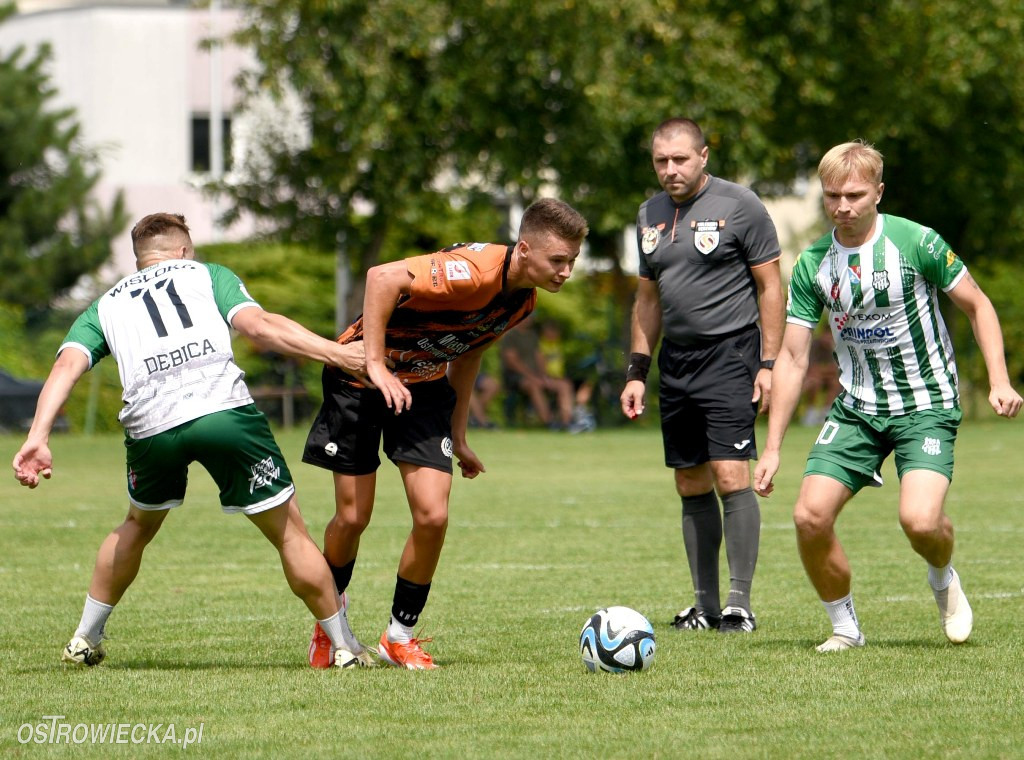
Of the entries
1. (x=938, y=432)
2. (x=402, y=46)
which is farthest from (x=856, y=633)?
(x=402, y=46)

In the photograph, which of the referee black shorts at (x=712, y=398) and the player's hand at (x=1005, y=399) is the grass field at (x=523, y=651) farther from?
the player's hand at (x=1005, y=399)

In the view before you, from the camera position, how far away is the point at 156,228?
21.1 ft

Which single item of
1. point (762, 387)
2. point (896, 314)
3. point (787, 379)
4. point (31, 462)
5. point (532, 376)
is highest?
point (896, 314)

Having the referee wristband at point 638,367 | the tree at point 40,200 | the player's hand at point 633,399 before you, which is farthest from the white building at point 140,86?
the player's hand at point 633,399

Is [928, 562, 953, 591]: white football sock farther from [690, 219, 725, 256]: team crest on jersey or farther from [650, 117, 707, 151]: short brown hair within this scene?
[650, 117, 707, 151]: short brown hair

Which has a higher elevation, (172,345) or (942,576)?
(172,345)

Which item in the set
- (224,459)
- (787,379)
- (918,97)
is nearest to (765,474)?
(787,379)

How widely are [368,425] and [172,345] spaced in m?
0.98

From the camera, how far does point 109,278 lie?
36000 millimetres

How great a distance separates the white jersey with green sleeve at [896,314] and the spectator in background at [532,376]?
18729 millimetres

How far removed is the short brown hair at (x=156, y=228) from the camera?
639 cm

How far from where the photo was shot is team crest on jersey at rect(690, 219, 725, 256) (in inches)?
299

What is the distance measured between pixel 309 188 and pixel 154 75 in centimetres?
1306

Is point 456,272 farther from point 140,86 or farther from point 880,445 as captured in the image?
point 140,86
